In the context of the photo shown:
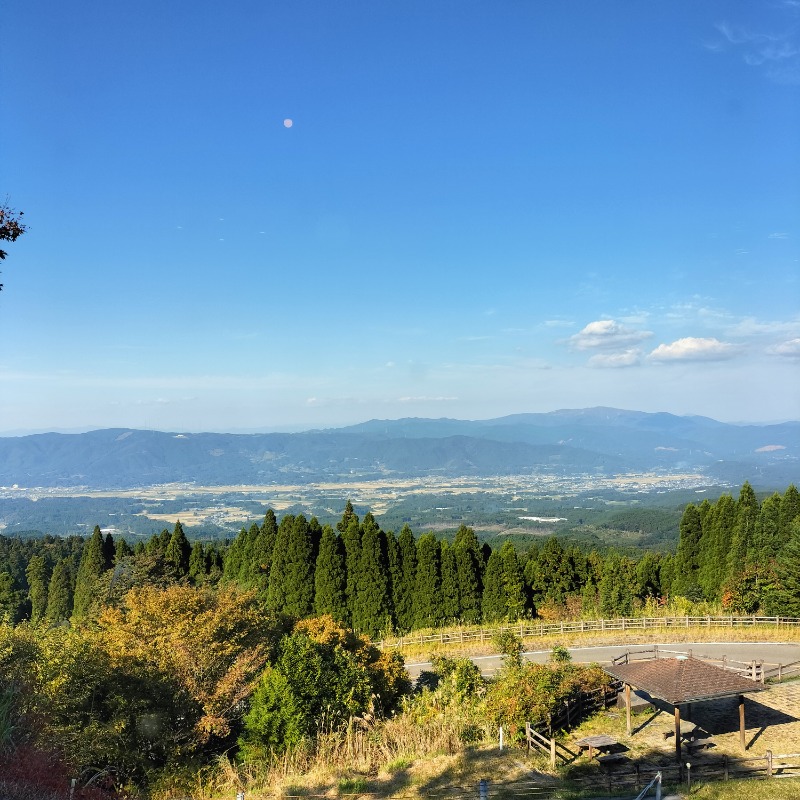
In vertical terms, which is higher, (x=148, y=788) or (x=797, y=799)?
(x=797, y=799)

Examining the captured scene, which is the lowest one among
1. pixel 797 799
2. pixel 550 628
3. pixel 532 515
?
pixel 532 515

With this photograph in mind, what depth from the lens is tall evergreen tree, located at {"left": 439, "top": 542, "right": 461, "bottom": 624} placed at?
1465 inches

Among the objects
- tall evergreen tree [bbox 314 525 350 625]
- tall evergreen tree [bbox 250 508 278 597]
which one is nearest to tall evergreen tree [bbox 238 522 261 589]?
tall evergreen tree [bbox 250 508 278 597]

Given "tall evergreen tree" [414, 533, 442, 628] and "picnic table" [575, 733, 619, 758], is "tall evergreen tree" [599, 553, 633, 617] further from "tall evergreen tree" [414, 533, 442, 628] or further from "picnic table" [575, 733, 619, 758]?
"picnic table" [575, 733, 619, 758]

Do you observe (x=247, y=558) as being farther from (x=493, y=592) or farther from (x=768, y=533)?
(x=768, y=533)

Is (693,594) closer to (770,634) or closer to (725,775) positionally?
(770,634)

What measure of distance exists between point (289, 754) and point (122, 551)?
3626 cm

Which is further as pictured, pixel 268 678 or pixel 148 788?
pixel 268 678

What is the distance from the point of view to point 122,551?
148 ft

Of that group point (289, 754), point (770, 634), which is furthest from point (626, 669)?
point (770, 634)

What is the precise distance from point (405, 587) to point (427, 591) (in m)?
1.35

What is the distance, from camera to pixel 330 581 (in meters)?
36.8

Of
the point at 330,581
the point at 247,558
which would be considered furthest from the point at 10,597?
the point at 330,581

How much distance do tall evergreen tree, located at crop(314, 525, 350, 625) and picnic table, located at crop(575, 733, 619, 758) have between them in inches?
876
